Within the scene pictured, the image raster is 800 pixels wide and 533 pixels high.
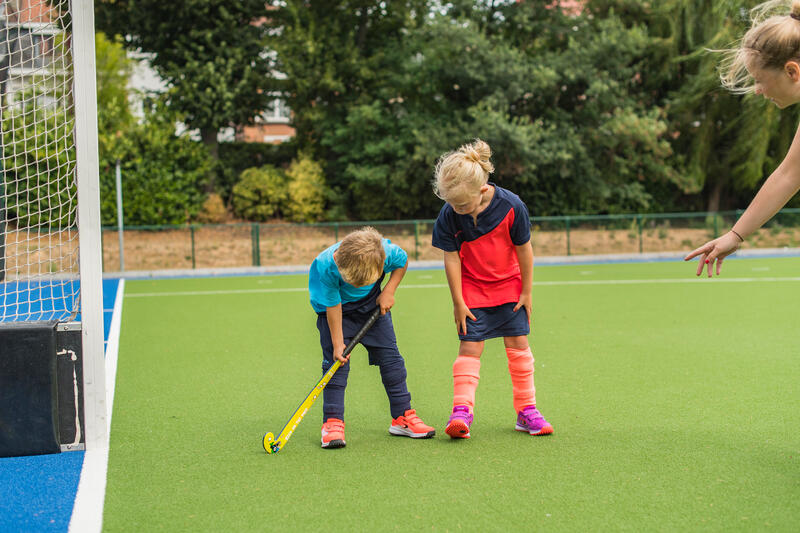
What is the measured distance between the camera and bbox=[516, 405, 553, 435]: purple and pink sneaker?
14.9 ft

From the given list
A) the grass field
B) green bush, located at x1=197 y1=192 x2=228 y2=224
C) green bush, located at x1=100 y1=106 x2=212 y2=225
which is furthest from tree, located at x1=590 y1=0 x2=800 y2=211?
the grass field

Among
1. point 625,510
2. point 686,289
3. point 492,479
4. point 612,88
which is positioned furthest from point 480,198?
point 612,88

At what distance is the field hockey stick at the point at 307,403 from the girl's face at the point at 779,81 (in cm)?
230

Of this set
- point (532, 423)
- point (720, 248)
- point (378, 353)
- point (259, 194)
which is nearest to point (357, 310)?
point (378, 353)

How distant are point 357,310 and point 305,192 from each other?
2409cm

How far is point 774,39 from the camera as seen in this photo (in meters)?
3.20

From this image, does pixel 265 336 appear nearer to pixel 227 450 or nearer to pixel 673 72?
pixel 227 450

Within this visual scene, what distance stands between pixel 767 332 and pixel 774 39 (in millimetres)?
5870

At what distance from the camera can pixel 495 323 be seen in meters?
4.66

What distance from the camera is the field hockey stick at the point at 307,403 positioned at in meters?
4.36

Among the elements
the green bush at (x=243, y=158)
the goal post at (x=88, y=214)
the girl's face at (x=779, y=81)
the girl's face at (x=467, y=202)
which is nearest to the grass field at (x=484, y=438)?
A: the goal post at (x=88, y=214)

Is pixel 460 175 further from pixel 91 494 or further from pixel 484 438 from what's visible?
pixel 91 494

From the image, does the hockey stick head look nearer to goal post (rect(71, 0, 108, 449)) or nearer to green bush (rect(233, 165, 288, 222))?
goal post (rect(71, 0, 108, 449))

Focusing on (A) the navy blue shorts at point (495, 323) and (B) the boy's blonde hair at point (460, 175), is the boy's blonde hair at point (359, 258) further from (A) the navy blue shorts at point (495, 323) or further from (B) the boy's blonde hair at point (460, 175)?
(A) the navy blue shorts at point (495, 323)
